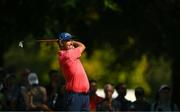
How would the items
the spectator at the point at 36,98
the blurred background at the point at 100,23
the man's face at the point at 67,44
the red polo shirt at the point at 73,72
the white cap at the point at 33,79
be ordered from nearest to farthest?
the red polo shirt at the point at 73,72 < the man's face at the point at 67,44 < the spectator at the point at 36,98 < the white cap at the point at 33,79 < the blurred background at the point at 100,23

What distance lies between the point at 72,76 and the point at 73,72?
68 millimetres

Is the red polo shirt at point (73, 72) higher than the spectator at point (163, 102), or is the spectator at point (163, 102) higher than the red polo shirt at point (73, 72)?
the spectator at point (163, 102)

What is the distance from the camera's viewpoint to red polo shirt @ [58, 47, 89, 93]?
12.9 metres

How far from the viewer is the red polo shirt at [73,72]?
1291 cm

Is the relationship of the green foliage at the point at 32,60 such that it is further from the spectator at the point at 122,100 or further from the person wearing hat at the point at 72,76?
the person wearing hat at the point at 72,76

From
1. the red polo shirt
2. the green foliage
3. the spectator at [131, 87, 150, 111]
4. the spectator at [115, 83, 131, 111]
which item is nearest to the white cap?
the spectator at [115, 83, 131, 111]

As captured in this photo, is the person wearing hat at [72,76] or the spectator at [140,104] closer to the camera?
the person wearing hat at [72,76]

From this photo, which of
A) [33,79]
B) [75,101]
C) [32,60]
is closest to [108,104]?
[33,79]

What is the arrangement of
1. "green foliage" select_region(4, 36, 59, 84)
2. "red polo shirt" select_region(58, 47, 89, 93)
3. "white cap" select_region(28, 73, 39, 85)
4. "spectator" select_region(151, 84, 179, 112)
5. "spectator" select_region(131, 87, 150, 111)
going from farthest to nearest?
"green foliage" select_region(4, 36, 59, 84) < "white cap" select_region(28, 73, 39, 85) < "spectator" select_region(131, 87, 150, 111) < "spectator" select_region(151, 84, 179, 112) < "red polo shirt" select_region(58, 47, 89, 93)

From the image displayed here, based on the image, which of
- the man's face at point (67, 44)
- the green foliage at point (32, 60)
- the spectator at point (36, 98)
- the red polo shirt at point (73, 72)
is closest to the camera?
the red polo shirt at point (73, 72)

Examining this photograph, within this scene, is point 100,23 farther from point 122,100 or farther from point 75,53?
point 75,53

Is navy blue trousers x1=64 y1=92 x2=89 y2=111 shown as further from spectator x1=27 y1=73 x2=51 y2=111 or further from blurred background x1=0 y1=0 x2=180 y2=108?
blurred background x1=0 y1=0 x2=180 y2=108

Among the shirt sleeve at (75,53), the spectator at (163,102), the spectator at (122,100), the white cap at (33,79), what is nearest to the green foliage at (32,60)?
the white cap at (33,79)

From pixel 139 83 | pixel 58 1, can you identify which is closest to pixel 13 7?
pixel 58 1
